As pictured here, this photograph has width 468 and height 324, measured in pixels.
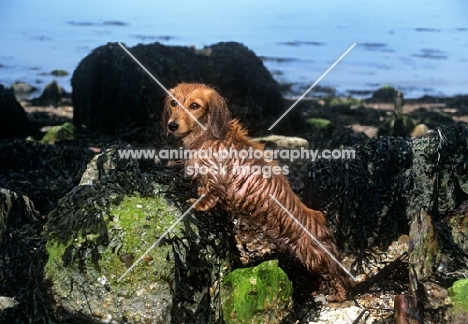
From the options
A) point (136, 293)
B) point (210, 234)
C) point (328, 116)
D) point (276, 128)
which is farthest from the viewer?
point (328, 116)

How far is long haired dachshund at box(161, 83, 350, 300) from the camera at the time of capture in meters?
5.25

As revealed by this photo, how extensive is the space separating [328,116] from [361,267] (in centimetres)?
785

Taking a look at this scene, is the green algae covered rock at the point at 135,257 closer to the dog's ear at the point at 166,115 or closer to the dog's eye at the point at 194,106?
the dog's ear at the point at 166,115

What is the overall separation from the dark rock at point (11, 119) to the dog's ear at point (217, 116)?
25.0 feet

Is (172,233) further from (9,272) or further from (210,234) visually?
(9,272)

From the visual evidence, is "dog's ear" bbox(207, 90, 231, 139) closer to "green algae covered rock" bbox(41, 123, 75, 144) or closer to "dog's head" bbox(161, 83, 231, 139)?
"dog's head" bbox(161, 83, 231, 139)

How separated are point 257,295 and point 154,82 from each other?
6602mm

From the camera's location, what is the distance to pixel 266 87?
39.9 feet

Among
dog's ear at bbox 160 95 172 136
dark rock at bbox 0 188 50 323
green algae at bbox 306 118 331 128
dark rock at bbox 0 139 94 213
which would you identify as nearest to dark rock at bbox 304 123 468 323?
dog's ear at bbox 160 95 172 136

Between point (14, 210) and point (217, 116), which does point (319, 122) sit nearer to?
point (14, 210)

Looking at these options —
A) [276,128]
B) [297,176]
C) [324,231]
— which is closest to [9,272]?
[324,231]

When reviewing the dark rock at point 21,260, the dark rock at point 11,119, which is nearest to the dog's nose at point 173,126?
the dark rock at point 21,260

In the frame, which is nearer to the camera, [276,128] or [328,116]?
[276,128]

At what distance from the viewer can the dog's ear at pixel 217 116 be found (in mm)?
5238
